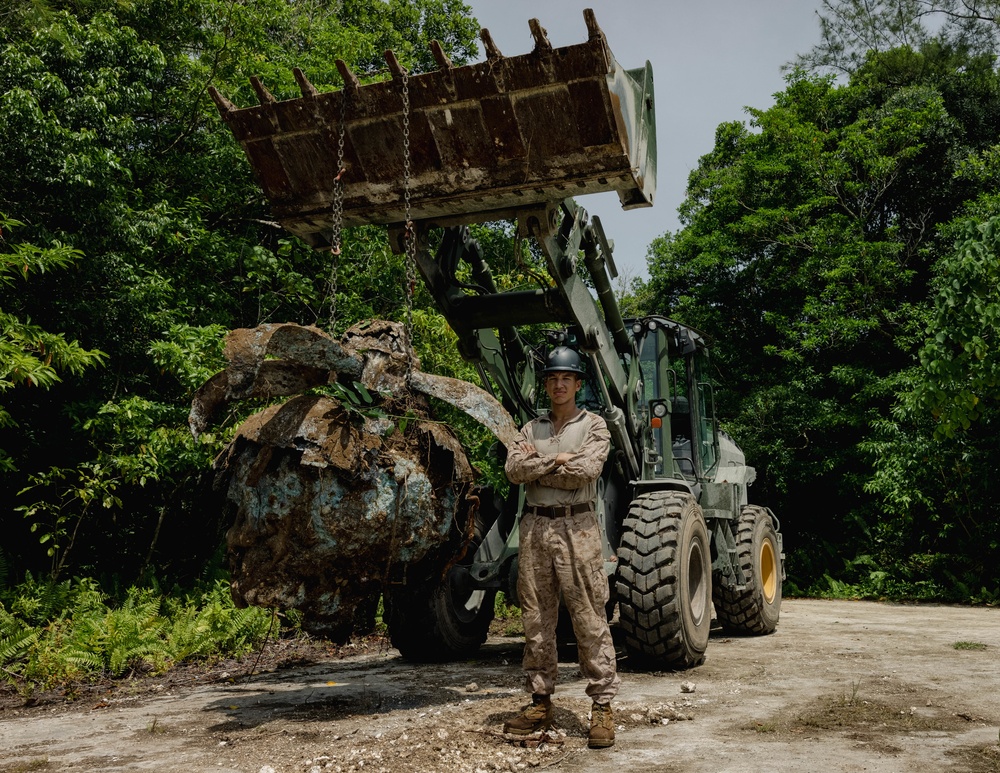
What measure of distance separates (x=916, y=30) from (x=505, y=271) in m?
17.7

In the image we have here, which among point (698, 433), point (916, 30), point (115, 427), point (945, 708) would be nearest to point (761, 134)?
point (916, 30)

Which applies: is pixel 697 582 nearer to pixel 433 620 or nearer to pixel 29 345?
pixel 433 620

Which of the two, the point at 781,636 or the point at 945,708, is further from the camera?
the point at 781,636

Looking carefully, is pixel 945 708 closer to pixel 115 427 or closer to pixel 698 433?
pixel 698 433

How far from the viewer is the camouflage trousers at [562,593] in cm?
510

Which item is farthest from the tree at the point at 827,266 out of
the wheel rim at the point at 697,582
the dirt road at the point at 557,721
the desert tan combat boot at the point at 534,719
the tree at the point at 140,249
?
the desert tan combat boot at the point at 534,719

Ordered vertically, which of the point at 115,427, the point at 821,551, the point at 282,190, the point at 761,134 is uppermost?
the point at 761,134

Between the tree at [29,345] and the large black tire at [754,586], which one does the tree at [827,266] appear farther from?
the tree at [29,345]

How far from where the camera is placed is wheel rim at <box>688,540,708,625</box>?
24.5 feet

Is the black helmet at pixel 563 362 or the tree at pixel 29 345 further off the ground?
the tree at pixel 29 345

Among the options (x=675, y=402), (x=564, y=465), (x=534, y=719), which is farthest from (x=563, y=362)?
(x=675, y=402)

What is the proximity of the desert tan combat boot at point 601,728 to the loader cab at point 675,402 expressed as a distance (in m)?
3.38

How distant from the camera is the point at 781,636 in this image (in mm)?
9719

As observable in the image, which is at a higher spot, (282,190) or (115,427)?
(282,190)
